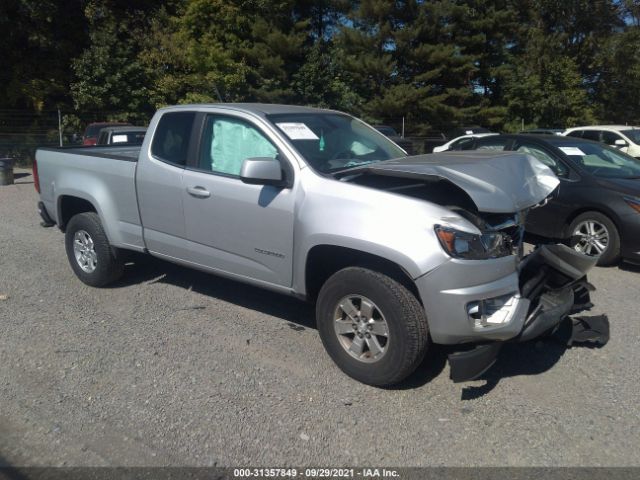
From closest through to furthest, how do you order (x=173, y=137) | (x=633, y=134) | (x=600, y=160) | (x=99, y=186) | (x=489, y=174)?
1. (x=489, y=174)
2. (x=173, y=137)
3. (x=99, y=186)
4. (x=600, y=160)
5. (x=633, y=134)

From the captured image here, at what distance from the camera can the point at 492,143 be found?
29.7 feet

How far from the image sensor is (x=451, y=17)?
35062mm

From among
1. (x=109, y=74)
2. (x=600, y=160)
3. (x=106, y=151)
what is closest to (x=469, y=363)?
(x=106, y=151)

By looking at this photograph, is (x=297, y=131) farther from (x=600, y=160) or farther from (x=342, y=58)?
(x=342, y=58)

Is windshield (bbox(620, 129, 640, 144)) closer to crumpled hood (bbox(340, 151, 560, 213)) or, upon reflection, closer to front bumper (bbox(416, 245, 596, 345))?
crumpled hood (bbox(340, 151, 560, 213))

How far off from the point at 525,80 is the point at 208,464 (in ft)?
132

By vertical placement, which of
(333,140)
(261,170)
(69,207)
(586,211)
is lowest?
(586,211)

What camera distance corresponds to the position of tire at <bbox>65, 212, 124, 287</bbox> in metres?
5.98

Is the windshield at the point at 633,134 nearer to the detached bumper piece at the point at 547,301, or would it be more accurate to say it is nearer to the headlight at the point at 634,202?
the headlight at the point at 634,202

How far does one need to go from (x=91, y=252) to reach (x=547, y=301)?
4.47 m

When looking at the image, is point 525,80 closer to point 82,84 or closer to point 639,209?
point 82,84

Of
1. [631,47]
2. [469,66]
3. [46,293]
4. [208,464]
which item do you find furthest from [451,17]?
[208,464]

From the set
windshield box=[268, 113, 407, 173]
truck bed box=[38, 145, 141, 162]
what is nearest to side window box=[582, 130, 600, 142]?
windshield box=[268, 113, 407, 173]

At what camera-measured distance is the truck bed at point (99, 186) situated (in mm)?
5645
